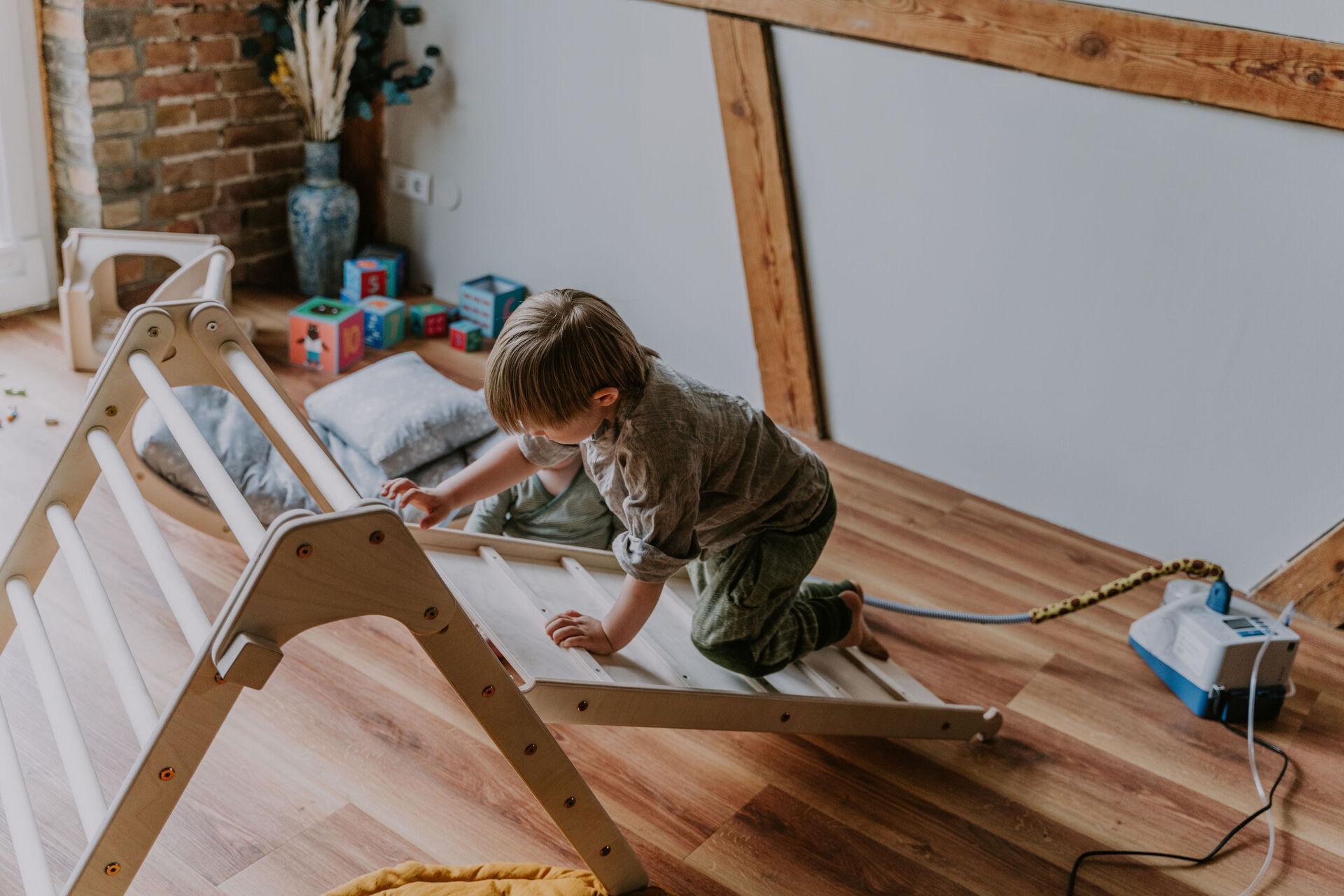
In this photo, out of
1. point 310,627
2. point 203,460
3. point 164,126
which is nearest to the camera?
point 310,627

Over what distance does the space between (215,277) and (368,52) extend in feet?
5.64

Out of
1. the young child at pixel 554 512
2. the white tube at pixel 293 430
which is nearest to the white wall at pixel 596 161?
the young child at pixel 554 512

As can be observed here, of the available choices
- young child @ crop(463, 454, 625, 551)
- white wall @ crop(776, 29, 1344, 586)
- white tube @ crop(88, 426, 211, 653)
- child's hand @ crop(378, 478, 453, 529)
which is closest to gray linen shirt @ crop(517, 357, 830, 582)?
child's hand @ crop(378, 478, 453, 529)

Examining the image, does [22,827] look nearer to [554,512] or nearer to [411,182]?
[554,512]

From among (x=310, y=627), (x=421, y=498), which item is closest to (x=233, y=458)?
(x=421, y=498)

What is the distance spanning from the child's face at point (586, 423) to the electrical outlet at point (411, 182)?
236cm

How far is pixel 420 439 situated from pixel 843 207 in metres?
1.19

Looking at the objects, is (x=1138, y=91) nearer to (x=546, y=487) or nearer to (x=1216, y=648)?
(x=1216, y=648)

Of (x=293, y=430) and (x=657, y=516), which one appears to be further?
(x=657, y=516)

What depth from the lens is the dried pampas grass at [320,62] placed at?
3166mm

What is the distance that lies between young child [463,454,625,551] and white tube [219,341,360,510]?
0.67m

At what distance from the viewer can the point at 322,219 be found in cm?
341

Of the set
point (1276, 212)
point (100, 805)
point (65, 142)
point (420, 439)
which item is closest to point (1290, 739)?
point (1276, 212)

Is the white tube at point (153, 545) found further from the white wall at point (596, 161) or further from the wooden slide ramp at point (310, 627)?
the white wall at point (596, 161)
